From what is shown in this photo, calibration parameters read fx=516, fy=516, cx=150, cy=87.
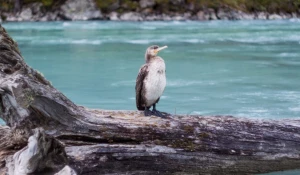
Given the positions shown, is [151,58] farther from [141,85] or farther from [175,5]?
[175,5]

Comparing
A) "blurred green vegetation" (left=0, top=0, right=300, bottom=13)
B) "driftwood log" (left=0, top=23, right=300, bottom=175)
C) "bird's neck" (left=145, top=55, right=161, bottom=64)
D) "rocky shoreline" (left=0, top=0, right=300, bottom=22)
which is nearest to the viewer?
"driftwood log" (left=0, top=23, right=300, bottom=175)

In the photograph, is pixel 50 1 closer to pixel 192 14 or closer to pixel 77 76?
pixel 192 14

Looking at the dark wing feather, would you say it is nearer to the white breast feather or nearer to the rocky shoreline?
the white breast feather

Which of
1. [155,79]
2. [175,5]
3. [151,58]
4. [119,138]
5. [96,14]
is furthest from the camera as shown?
[175,5]

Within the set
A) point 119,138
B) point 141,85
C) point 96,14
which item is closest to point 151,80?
point 141,85

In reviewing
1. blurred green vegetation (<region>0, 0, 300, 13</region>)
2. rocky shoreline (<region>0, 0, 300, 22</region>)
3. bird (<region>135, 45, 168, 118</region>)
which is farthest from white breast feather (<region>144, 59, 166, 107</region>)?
blurred green vegetation (<region>0, 0, 300, 13</region>)

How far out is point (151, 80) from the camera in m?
6.79

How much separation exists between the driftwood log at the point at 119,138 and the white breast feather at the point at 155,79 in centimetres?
42

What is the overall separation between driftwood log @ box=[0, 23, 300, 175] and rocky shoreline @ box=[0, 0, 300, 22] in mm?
56846

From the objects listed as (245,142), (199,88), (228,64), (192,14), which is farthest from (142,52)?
(192,14)

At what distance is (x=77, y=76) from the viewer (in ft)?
58.9

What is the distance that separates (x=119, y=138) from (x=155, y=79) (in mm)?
1087

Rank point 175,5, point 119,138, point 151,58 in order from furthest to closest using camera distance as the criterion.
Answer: point 175,5 → point 151,58 → point 119,138

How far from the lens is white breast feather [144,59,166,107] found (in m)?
6.75
